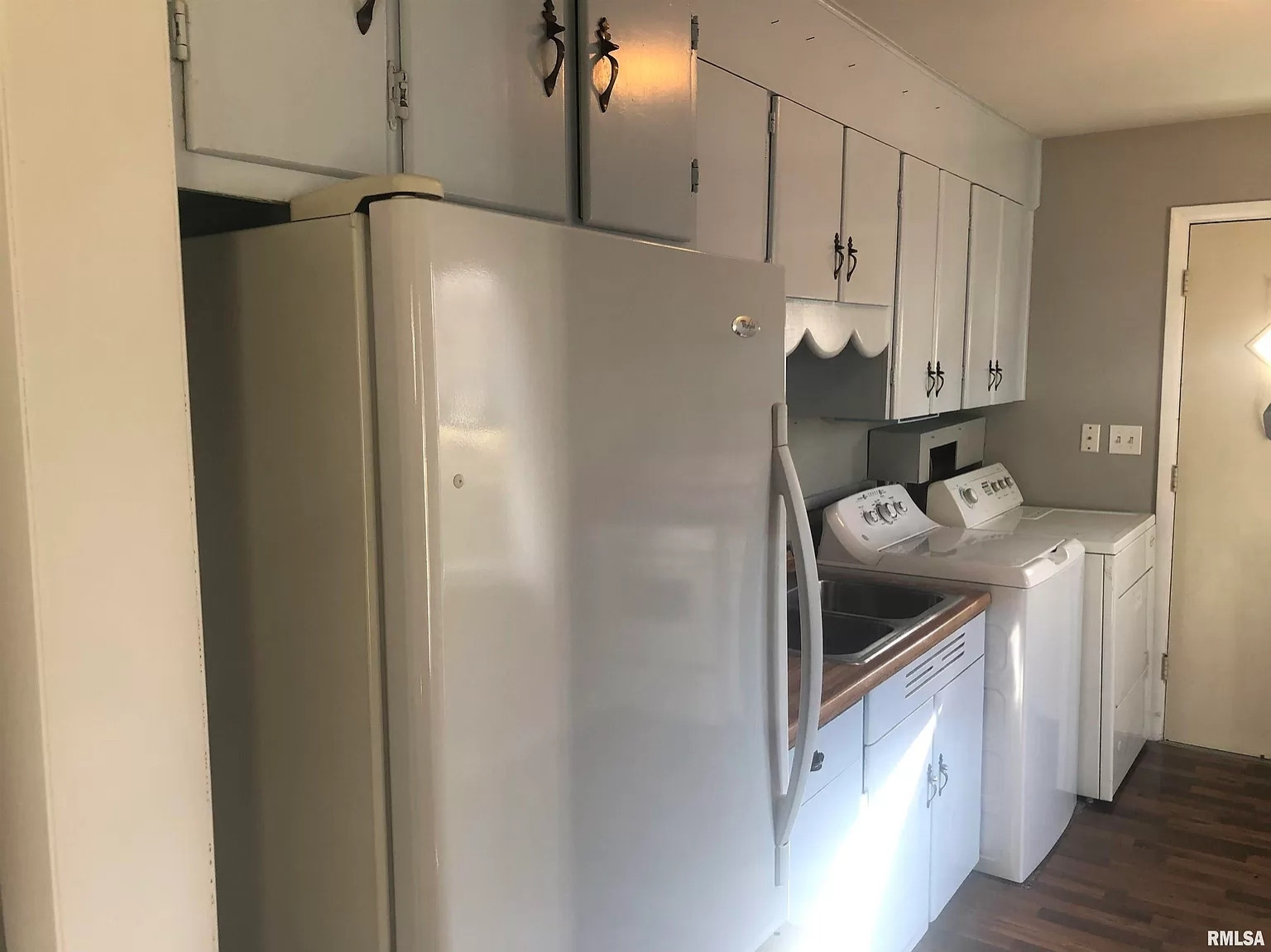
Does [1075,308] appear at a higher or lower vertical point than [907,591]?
higher

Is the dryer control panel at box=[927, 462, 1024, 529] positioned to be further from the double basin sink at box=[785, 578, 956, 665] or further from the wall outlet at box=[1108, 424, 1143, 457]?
the double basin sink at box=[785, 578, 956, 665]

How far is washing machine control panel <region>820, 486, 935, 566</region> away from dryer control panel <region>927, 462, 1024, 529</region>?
205 mm

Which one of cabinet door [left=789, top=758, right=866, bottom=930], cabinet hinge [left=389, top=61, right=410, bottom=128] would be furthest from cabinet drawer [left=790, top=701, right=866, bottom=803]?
cabinet hinge [left=389, top=61, right=410, bottom=128]

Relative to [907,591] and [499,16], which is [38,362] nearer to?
[499,16]

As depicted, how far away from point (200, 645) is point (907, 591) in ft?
6.95

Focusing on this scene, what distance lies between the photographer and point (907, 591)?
105 inches

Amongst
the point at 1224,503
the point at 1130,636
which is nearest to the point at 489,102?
the point at 1130,636

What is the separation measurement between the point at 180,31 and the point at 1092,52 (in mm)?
2496

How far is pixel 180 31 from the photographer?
2.98 feet

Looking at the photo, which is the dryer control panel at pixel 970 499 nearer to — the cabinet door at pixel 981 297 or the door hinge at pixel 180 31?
the cabinet door at pixel 981 297

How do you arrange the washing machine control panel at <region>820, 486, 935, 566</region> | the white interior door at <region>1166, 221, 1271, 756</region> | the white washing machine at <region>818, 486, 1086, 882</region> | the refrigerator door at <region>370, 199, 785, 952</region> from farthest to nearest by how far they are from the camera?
the white interior door at <region>1166, 221, 1271, 756</region> < the washing machine control panel at <region>820, 486, 935, 566</region> < the white washing machine at <region>818, 486, 1086, 882</region> < the refrigerator door at <region>370, 199, 785, 952</region>

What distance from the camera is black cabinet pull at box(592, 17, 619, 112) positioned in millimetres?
1411

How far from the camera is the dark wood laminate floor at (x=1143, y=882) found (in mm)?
2570

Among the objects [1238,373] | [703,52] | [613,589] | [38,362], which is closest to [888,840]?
[613,589]
